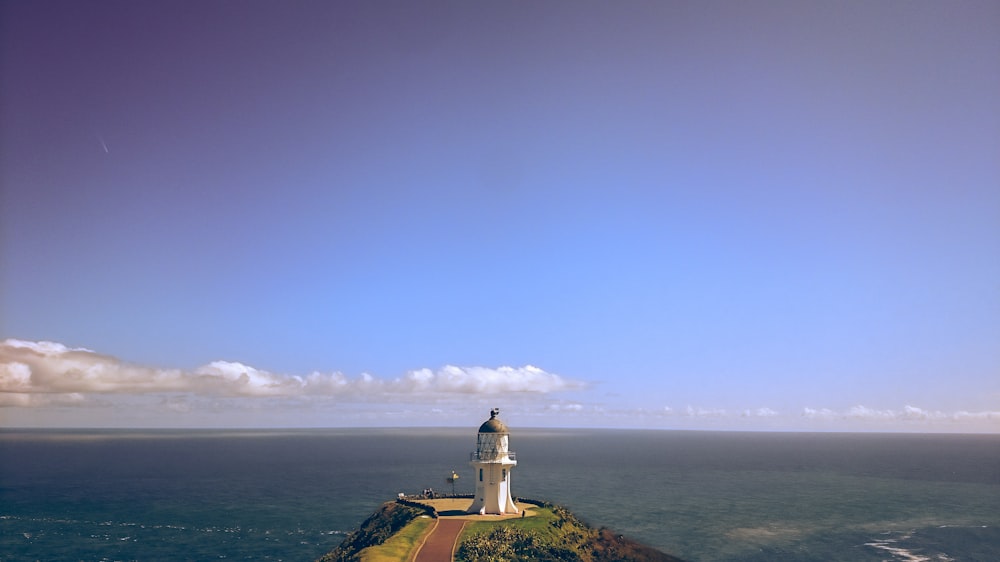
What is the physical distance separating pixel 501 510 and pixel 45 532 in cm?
5701

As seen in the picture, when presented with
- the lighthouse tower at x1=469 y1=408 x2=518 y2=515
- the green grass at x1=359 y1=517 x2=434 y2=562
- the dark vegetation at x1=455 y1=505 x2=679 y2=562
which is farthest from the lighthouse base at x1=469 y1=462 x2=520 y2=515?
the green grass at x1=359 y1=517 x2=434 y2=562

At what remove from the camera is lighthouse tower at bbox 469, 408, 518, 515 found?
56750mm

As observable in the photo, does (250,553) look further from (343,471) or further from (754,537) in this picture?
(343,471)

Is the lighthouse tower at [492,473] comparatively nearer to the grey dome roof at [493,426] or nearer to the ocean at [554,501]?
the grey dome roof at [493,426]

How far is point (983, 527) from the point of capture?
265ft

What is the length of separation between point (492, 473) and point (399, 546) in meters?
13.0

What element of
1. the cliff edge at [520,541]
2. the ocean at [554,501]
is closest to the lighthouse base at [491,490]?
the cliff edge at [520,541]

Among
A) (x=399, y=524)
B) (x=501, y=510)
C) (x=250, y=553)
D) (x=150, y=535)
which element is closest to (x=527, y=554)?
(x=501, y=510)

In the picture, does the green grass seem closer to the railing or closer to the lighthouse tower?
the lighthouse tower

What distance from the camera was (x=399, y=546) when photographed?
45.7 m

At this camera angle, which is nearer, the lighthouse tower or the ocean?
the lighthouse tower

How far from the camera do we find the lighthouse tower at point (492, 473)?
56.8 meters

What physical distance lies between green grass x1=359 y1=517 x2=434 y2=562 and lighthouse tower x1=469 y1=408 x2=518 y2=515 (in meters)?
5.75

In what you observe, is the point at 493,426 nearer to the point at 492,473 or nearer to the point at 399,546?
the point at 492,473
